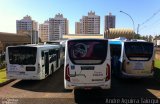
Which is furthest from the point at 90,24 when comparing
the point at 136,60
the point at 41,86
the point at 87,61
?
the point at 87,61

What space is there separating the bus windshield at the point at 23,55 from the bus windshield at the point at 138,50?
532cm

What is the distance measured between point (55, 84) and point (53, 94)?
2.84 meters

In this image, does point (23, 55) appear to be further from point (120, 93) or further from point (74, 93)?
point (120, 93)

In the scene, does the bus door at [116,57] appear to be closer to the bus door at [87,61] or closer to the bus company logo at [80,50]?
the bus door at [87,61]

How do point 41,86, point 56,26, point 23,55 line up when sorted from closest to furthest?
point 41,86 → point 23,55 → point 56,26

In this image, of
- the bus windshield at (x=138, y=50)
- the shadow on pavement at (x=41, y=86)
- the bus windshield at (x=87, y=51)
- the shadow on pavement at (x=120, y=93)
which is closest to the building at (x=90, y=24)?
the shadow on pavement at (x=41, y=86)

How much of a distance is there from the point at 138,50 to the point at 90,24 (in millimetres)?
106377

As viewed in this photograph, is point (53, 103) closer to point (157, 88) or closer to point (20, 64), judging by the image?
point (20, 64)

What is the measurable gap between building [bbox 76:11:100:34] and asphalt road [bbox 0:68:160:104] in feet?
343

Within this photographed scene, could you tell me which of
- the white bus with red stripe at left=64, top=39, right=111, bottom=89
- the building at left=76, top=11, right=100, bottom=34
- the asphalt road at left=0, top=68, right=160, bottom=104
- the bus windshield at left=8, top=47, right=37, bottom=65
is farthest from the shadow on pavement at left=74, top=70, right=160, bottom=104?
the building at left=76, top=11, right=100, bottom=34

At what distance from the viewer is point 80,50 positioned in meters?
11.4

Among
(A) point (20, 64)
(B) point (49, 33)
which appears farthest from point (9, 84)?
(B) point (49, 33)

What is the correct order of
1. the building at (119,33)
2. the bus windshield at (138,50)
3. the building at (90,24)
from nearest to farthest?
the bus windshield at (138,50) → the building at (119,33) → the building at (90,24)

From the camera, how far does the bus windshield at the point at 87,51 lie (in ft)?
37.2
